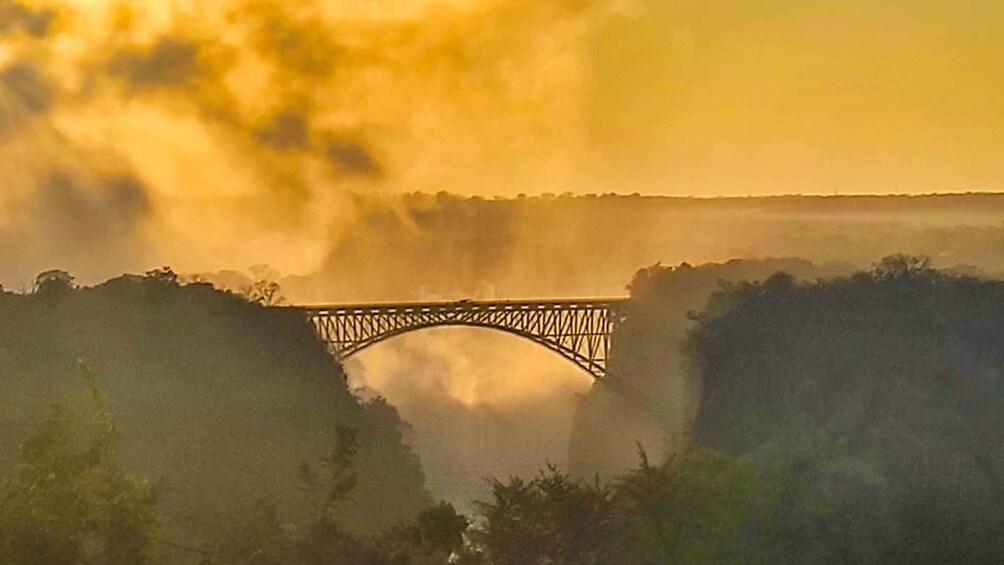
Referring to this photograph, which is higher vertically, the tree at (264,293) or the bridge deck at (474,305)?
the tree at (264,293)

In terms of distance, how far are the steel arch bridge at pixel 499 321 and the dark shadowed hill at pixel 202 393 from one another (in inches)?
18.6

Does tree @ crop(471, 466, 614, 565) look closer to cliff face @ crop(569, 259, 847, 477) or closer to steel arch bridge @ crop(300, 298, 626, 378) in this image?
cliff face @ crop(569, 259, 847, 477)

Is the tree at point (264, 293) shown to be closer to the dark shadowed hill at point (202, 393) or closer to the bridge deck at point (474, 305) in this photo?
the dark shadowed hill at point (202, 393)

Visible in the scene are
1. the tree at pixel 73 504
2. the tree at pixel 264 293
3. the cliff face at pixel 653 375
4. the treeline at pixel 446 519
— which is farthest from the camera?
the tree at pixel 264 293

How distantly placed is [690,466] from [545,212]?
3.43 metres

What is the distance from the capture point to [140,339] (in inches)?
497

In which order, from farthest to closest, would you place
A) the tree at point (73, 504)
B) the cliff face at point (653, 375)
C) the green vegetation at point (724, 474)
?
the cliff face at point (653, 375), the green vegetation at point (724, 474), the tree at point (73, 504)

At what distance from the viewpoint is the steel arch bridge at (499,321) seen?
14203mm

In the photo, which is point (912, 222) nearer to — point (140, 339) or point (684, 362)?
point (684, 362)

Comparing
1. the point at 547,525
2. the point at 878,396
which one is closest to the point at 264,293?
the point at 547,525

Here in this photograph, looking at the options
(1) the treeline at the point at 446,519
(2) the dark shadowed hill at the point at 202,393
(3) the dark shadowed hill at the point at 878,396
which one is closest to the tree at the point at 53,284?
(2) the dark shadowed hill at the point at 202,393

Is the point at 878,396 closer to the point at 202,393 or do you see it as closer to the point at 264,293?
the point at 202,393

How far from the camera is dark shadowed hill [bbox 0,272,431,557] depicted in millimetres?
11359

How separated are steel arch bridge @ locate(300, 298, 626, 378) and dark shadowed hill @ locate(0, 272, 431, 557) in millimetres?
473
